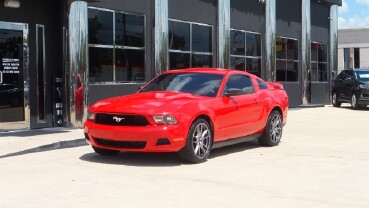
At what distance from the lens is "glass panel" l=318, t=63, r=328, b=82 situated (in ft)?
88.5

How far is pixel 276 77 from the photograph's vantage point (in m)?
23.0

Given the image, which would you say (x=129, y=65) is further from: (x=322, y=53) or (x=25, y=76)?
(x=322, y=53)

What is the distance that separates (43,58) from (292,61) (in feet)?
45.1

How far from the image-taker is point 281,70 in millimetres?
23547

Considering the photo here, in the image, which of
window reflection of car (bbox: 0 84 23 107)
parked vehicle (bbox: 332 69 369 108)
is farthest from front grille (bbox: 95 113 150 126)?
parked vehicle (bbox: 332 69 369 108)

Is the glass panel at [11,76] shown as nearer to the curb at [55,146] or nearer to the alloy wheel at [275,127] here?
the curb at [55,146]

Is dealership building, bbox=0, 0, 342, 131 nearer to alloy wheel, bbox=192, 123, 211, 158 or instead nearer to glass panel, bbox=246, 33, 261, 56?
glass panel, bbox=246, 33, 261, 56

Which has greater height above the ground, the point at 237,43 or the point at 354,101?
the point at 237,43

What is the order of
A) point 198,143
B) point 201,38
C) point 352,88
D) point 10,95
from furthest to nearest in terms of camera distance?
point 352,88, point 201,38, point 10,95, point 198,143

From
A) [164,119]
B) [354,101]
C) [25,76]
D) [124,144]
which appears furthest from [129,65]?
[354,101]

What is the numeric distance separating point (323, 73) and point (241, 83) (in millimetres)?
18287

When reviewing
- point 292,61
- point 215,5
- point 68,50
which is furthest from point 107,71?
point 292,61

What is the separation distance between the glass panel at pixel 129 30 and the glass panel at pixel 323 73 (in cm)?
1357

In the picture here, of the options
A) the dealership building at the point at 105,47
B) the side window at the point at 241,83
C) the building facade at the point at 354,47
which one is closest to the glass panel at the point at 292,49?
the dealership building at the point at 105,47
